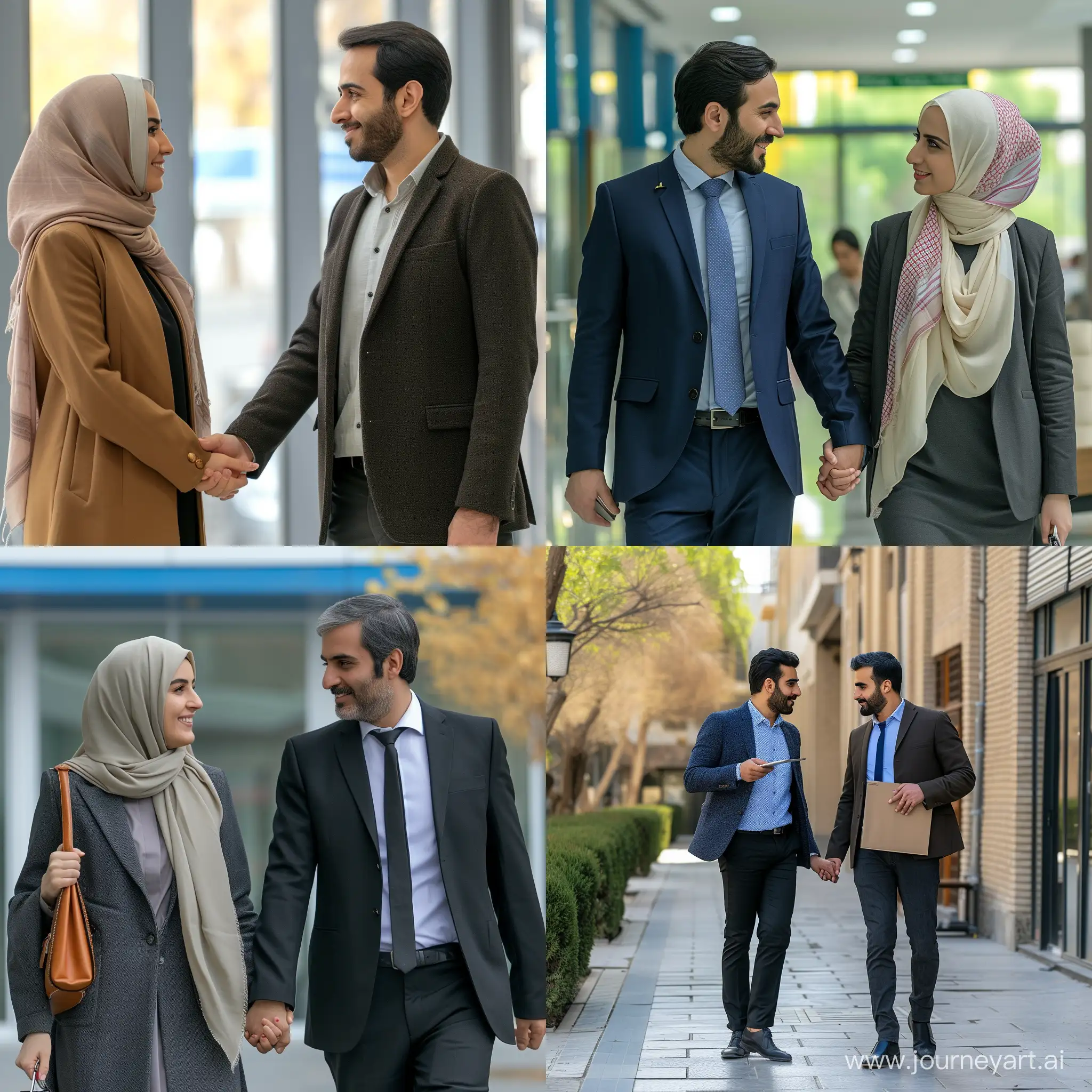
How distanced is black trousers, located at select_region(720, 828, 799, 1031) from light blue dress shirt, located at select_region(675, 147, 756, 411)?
4.90ft

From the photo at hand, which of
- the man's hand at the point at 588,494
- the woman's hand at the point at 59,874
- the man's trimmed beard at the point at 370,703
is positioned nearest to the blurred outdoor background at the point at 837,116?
the man's hand at the point at 588,494

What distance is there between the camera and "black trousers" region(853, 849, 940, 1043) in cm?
479

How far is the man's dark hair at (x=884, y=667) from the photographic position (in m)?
4.80

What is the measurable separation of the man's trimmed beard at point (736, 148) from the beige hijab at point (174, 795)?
219 cm

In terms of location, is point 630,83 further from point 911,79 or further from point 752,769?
point 752,769

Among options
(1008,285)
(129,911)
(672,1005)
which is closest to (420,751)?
(129,911)

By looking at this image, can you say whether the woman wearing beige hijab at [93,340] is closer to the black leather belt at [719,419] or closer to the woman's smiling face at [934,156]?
the black leather belt at [719,419]

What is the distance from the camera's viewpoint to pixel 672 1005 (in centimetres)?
495

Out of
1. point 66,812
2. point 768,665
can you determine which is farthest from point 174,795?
point 768,665

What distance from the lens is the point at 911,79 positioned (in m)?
5.00

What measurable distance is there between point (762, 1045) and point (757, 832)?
28.0 inches

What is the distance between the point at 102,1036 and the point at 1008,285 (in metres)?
3.38

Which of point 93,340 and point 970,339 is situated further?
point 970,339

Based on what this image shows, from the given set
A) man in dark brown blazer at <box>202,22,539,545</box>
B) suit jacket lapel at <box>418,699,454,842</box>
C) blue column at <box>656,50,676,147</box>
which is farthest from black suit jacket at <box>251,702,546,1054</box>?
blue column at <box>656,50,676,147</box>
